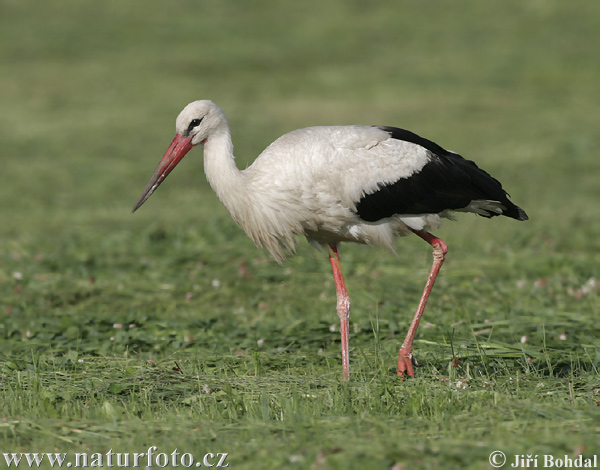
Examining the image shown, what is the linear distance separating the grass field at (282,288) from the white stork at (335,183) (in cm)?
67

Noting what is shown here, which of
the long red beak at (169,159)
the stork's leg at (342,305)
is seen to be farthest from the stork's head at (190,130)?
the stork's leg at (342,305)

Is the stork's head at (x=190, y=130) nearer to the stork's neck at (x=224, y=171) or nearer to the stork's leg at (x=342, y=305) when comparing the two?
the stork's neck at (x=224, y=171)

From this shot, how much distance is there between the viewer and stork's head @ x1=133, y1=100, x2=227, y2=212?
17.6 ft

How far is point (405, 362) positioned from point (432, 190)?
1101 millimetres

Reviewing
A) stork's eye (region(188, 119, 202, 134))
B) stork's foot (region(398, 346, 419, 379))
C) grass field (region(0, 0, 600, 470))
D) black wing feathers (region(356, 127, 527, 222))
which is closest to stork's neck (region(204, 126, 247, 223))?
stork's eye (region(188, 119, 202, 134))

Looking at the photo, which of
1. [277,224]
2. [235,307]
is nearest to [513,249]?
[235,307]

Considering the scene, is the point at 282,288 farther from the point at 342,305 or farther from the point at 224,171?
the point at 224,171

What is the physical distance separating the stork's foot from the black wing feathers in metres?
0.84

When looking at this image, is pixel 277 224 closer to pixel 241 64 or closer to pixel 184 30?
pixel 241 64

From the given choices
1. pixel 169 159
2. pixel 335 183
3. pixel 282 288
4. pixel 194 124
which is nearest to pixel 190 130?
pixel 194 124

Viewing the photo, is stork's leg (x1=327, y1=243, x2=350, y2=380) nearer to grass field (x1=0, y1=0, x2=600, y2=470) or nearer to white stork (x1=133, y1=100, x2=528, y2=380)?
white stork (x1=133, y1=100, x2=528, y2=380)

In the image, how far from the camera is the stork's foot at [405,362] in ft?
17.3

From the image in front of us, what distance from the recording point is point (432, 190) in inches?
224

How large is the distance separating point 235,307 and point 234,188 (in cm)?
181
